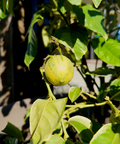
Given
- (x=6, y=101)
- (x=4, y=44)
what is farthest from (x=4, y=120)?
(x=4, y=44)

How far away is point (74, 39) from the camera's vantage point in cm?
44

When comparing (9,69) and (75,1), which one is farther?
(9,69)

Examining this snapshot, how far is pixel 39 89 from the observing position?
101 cm

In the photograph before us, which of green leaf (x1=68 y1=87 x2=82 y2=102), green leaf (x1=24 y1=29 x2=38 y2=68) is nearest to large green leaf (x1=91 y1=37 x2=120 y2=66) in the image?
green leaf (x1=68 y1=87 x2=82 y2=102)

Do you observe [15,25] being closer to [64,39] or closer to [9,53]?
[9,53]

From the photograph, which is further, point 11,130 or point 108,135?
point 11,130

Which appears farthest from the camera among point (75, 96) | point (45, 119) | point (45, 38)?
point (45, 38)

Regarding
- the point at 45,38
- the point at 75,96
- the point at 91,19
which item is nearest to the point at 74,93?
the point at 75,96

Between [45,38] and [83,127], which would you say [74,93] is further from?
[45,38]

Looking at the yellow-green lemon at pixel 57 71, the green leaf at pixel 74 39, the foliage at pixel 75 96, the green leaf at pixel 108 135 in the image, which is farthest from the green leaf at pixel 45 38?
the green leaf at pixel 108 135

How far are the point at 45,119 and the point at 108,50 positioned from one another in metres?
0.35

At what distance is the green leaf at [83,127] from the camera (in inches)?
16.0

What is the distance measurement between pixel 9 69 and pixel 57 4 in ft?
2.12

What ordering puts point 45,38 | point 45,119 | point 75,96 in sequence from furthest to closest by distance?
point 45,38, point 75,96, point 45,119
